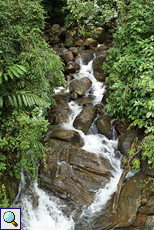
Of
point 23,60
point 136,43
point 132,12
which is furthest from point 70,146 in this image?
point 132,12

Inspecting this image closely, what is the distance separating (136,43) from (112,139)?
321cm

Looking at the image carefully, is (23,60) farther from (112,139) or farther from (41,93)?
(112,139)

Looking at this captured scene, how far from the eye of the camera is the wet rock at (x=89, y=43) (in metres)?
11.5

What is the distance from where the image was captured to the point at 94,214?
4730 mm

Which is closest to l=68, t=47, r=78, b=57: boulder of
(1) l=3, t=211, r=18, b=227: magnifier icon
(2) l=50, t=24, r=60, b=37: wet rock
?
(2) l=50, t=24, r=60, b=37: wet rock

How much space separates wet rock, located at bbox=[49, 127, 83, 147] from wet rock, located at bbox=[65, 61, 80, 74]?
4.32 meters

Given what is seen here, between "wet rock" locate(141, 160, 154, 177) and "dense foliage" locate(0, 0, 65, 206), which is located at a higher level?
"dense foliage" locate(0, 0, 65, 206)

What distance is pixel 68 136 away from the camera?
620cm

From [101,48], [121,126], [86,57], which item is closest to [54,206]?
[121,126]

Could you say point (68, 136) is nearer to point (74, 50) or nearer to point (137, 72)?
point (137, 72)

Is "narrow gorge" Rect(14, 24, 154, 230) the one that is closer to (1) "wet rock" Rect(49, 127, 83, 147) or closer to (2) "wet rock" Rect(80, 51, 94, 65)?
(1) "wet rock" Rect(49, 127, 83, 147)

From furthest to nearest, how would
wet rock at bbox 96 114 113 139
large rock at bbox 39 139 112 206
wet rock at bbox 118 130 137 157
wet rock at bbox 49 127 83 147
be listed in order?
wet rock at bbox 96 114 113 139 < wet rock at bbox 49 127 83 147 < wet rock at bbox 118 130 137 157 < large rock at bbox 39 139 112 206

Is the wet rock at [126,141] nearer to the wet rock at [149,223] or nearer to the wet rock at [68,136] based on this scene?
the wet rock at [68,136]

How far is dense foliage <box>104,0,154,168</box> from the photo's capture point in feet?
17.8
